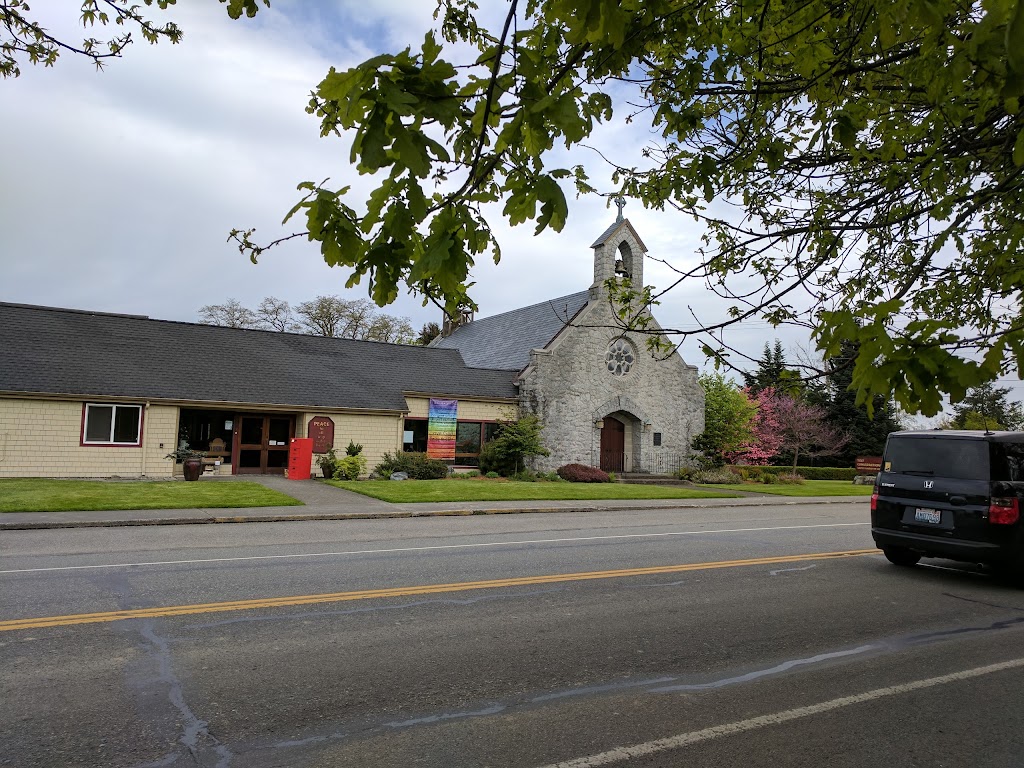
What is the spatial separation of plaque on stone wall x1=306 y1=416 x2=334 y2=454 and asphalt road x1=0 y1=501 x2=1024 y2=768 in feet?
46.9

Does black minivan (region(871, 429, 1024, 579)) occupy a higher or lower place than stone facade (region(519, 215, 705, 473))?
lower

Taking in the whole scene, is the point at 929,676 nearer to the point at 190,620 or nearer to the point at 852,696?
the point at 852,696

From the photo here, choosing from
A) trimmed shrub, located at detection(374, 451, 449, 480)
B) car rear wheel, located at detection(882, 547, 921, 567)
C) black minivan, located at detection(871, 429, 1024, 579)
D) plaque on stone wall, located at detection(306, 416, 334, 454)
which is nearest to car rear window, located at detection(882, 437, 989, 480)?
black minivan, located at detection(871, 429, 1024, 579)

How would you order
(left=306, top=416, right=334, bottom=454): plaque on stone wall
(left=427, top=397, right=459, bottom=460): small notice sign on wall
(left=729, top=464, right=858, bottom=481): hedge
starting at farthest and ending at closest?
(left=729, top=464, right=858, bottom=481): hedge, (left=427, top=397, right=459, bottom=460): small notice sign on wall, (left=306, top=416, right=334, bottom=454): plaque on stone wall

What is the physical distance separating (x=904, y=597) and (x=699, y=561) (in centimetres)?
269

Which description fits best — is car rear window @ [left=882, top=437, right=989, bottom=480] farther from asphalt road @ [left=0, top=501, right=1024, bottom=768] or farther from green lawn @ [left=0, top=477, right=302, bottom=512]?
green lawn @ [left=0, top=477, right=302, bottom=512]

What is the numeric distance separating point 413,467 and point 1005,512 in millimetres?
18676

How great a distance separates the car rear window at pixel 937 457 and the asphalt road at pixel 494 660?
1.46 meters

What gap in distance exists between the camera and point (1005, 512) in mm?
8734

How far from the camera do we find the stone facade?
1145 inches

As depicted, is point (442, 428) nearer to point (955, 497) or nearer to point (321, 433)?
point (321, 433)

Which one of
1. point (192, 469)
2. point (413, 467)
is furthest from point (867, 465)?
point (192, 469)

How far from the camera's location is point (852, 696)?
16.4 feet

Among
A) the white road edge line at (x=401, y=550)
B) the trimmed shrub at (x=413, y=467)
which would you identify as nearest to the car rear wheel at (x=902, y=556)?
the white road edge line at (x=401, y=550)
